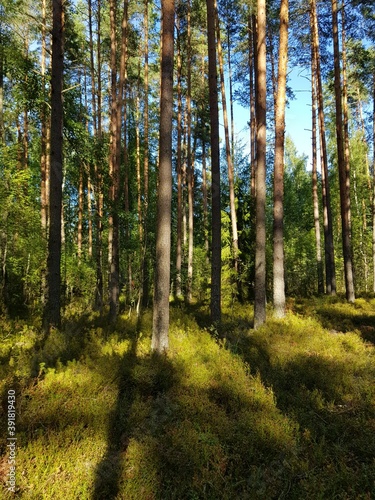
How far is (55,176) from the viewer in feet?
25.3

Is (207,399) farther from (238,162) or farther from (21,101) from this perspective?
(238,162)

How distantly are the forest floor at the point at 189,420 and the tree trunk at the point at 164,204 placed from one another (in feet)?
2.27

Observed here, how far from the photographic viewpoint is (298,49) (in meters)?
16.9

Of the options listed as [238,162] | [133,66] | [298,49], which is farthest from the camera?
[238,162]

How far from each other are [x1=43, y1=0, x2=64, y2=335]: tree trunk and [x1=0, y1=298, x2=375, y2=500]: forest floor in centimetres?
83

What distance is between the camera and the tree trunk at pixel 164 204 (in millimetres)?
6926

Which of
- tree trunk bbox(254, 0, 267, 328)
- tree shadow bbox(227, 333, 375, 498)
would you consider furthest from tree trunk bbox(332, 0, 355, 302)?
tree shadow bbox(227, 333, 375, 498)

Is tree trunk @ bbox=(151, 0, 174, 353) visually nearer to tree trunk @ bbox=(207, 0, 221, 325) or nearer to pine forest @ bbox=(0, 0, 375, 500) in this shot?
pine forest @ bbox=(0, 0, 375, 500)

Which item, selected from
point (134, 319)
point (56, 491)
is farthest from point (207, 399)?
point (134, 319)

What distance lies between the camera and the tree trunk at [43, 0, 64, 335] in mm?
7645

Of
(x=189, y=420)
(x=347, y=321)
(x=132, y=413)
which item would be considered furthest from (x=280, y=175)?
(x=132, y=413)

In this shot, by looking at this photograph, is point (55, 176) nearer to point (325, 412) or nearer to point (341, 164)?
point (325, 412)

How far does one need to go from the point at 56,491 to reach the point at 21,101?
30.1 feet

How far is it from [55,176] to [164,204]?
3017mm
